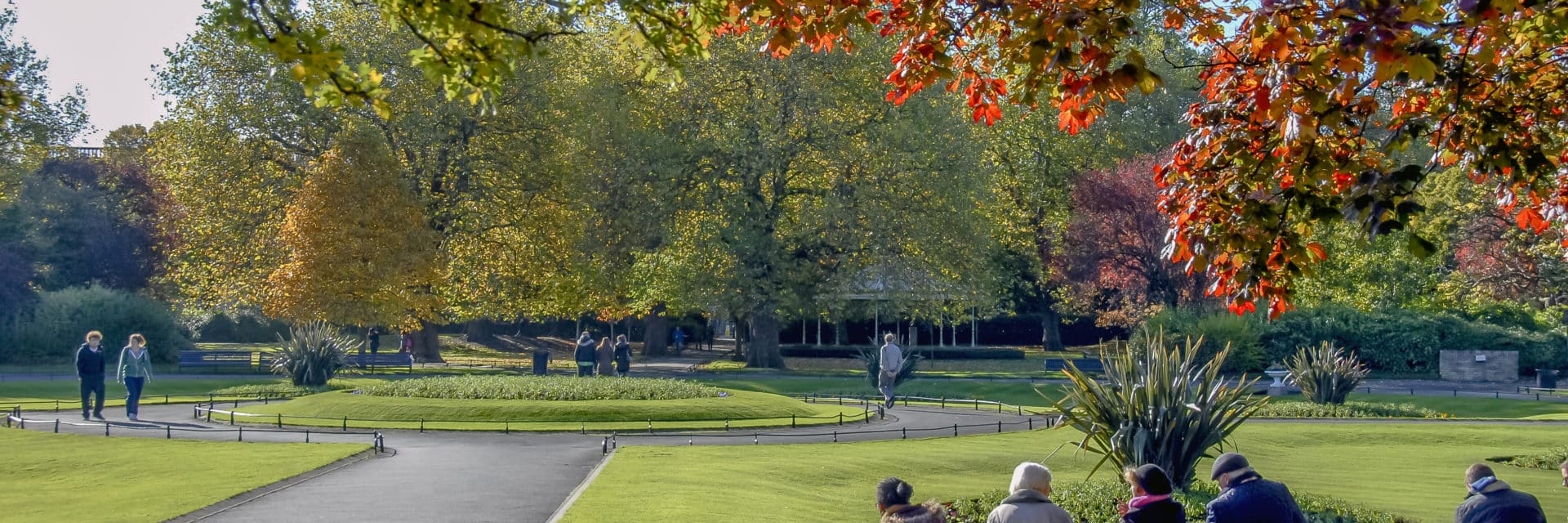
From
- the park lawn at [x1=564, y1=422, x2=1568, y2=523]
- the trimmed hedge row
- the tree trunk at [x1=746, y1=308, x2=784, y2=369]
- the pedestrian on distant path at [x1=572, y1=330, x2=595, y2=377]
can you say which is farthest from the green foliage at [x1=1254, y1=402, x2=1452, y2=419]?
the trimmed hedge row

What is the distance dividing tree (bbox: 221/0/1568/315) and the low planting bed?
13.7 meters

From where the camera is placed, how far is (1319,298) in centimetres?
4741

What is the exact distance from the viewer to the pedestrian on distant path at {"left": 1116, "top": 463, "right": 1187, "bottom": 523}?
8.38 metres

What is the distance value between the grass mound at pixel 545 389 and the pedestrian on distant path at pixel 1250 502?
58.3 feet

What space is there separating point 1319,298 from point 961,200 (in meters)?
15.0

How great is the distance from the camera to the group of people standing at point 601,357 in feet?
103

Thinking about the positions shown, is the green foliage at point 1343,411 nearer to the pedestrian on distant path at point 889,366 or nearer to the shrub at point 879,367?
the pedestrian on distant path at point 889,366

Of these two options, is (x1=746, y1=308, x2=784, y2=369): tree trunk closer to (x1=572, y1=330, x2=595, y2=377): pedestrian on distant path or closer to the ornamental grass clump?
(x1=572, y1=330, x2=595, y2=377): pedestrian on distant path

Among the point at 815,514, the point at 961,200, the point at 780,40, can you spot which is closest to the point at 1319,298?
the point at 961,200

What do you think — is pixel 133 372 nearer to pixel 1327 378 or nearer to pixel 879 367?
pixel 879 367

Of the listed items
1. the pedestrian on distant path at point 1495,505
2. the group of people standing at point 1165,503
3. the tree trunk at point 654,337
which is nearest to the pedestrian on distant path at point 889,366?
the pedestrian on distant path at point 1495,505

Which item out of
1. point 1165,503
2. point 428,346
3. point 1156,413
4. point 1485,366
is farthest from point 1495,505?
point 428,346

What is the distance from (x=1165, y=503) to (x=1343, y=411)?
2119 centimetres

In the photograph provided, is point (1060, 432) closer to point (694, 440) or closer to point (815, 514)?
point (694, 440)
